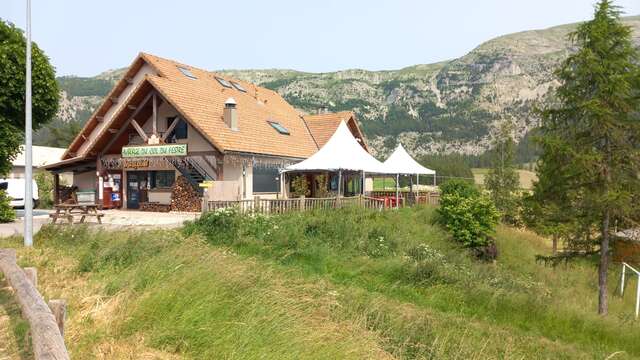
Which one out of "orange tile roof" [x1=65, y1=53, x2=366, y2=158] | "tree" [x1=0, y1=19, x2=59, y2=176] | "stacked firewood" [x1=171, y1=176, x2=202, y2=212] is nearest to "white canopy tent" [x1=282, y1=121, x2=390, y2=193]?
"orange tile roof" [x1=65, y1=53, x2=366, y2=158]

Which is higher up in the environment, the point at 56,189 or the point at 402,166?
the point at 402,166

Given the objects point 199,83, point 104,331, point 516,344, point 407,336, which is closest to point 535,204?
point 516,344

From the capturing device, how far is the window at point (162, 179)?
23.0m

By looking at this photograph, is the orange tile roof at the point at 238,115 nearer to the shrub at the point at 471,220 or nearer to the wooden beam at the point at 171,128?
the wooden beam at the point at 171,128

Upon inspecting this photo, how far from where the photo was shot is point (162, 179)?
2327 cm

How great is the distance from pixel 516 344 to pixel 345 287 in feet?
11.0

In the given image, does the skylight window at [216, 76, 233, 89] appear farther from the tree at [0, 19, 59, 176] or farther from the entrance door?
the tree at [0, 19, 59, 176]

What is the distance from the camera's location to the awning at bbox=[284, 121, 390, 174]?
1922 cm

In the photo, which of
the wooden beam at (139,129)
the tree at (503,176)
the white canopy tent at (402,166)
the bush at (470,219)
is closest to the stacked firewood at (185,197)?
the wooden beam at (139,129)

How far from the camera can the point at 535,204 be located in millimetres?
14328

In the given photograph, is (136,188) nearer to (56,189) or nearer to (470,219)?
(56,189)

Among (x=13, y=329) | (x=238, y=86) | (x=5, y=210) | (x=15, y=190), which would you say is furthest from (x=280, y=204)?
(x=15, y=190)

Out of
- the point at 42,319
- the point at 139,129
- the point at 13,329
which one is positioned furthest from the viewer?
the point at 139,129

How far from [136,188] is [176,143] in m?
3.99
